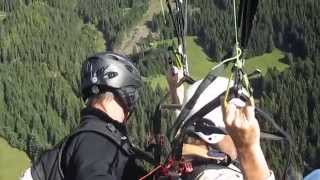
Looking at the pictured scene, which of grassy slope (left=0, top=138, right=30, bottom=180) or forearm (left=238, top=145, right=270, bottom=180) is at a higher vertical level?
forearm (left=238, top=145, right=270, bottom=180)

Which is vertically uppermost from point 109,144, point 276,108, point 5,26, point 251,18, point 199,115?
point 251,18

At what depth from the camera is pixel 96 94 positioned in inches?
211

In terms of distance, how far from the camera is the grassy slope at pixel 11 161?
118 m

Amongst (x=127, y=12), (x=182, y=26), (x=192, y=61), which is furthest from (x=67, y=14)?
(x=182, y=26)

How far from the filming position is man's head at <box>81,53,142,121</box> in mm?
5359

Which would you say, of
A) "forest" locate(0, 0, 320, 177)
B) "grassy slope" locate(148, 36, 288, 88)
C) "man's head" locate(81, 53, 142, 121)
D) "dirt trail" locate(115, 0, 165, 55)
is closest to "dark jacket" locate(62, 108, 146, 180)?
"man's head" locate(81, 53, 142, 121)

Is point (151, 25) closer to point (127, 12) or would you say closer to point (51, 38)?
point (127, 12)

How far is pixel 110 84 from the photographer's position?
5398 mm

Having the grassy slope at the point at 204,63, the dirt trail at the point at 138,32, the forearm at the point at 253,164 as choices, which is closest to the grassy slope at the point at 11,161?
the grassy slope at the point at 204,63

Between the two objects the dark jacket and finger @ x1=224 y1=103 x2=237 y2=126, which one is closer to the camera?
finger @ x1=224 y1=103 x2=237 y2=126

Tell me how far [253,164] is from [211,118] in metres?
0.77

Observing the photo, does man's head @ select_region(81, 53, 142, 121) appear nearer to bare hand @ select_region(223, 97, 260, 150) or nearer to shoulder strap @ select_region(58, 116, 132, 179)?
shoulder strap @ select_region(58, 116, 132, 179)

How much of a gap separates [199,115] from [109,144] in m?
1.07

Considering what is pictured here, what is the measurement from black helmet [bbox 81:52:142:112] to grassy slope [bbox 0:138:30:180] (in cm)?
11412
